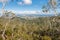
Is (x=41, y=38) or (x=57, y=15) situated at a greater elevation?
(x=57, y=15)

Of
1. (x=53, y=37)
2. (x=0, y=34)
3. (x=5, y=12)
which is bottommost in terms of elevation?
(x=53, y=37)

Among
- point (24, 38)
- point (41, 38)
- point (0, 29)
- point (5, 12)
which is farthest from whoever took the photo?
point (41, 38)

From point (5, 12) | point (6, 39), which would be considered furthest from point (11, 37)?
point (5, 12)

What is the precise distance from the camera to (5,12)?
23828 mm

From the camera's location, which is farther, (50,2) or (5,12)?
(50,2)

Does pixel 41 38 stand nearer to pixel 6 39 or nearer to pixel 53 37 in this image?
pixel 53 37

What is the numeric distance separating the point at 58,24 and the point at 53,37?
9.14ft

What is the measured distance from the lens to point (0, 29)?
85.5 feet

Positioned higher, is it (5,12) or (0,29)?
(5,12)

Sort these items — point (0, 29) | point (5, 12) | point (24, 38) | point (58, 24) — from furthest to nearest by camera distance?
point (58, 24)
point (24, 38)
point (0, 29)
point (5, 12)

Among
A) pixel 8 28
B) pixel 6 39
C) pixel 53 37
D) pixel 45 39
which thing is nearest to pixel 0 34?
pixel 6 39

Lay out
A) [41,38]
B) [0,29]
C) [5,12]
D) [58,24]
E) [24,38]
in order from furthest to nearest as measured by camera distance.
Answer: [58,24]
[41,38]
[24,38]
[0,29]
[5,12]

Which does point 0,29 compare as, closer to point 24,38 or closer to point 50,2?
point 24,38

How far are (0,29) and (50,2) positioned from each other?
25.4 feet
